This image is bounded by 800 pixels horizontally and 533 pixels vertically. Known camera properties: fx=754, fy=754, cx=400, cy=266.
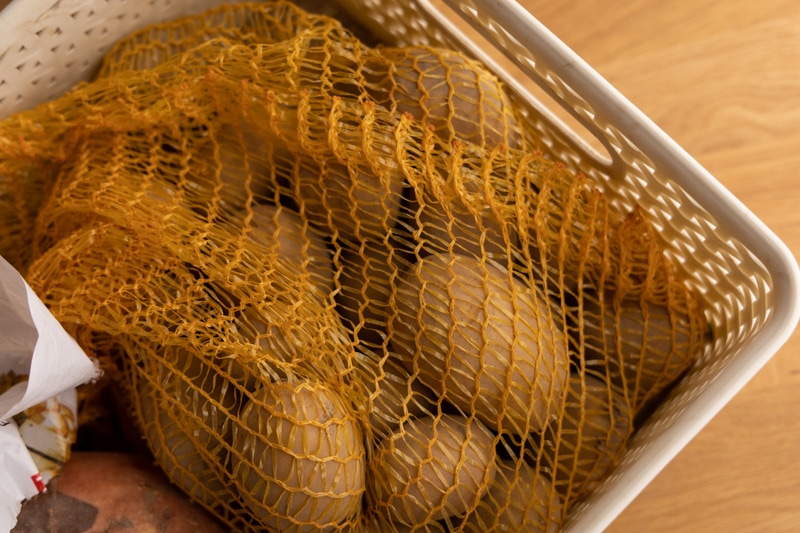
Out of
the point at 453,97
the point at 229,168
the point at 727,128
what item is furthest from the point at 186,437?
the point at 727,128

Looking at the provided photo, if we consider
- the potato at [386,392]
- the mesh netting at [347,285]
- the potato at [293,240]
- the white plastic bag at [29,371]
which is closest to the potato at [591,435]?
the mesh netting at [347,285]

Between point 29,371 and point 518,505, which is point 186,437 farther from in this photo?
point 518,505

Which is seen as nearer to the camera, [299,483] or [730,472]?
[299,483]

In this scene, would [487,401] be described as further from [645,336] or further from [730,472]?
[730,472]

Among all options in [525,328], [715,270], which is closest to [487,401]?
[525,328]

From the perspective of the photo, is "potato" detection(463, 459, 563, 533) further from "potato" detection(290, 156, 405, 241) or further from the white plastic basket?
"potato" detection(290, 156, 405, 241)

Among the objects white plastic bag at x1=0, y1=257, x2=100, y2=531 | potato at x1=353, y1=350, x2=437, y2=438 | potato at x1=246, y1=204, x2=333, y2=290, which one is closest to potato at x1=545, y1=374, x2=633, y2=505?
potato at x1=353, y1=350, x2=437, y2=438

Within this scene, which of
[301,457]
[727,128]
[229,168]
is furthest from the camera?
[727,128]

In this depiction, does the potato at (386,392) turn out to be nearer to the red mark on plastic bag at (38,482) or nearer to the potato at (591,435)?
the potato at (591,435)
